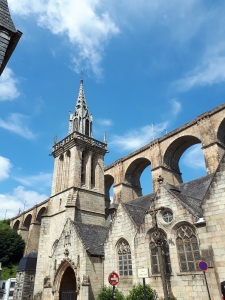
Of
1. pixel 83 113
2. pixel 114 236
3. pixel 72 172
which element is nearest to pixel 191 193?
pixel 114 236

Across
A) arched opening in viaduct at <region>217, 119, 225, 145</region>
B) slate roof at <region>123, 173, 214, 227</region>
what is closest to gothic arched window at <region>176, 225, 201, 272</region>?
slate roof at <region>123, 173, 214, 227</region>

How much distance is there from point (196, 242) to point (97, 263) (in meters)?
6.49

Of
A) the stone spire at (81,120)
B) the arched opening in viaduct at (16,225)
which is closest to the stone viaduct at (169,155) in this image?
the stone spire at (81,120)

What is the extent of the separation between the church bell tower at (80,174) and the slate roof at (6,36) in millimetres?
15409

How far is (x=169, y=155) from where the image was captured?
28.2 m

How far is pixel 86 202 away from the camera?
2503cm

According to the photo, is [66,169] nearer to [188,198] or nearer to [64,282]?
[64,282]

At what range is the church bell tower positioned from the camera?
2434cm

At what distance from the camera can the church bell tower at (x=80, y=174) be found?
24.3 meters

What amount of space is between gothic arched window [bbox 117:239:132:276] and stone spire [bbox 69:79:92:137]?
1749 cm

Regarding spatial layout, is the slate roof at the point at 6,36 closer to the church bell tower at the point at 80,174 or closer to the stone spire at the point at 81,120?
the church bell tower at the point at 80,174

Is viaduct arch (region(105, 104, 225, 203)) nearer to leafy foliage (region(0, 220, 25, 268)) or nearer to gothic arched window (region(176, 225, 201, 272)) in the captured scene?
gothic arched window (region(176, 225, 201, 272))

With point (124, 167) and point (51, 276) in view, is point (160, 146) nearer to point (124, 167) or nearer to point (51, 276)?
point (124, 167)

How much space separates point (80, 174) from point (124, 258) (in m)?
13.2
